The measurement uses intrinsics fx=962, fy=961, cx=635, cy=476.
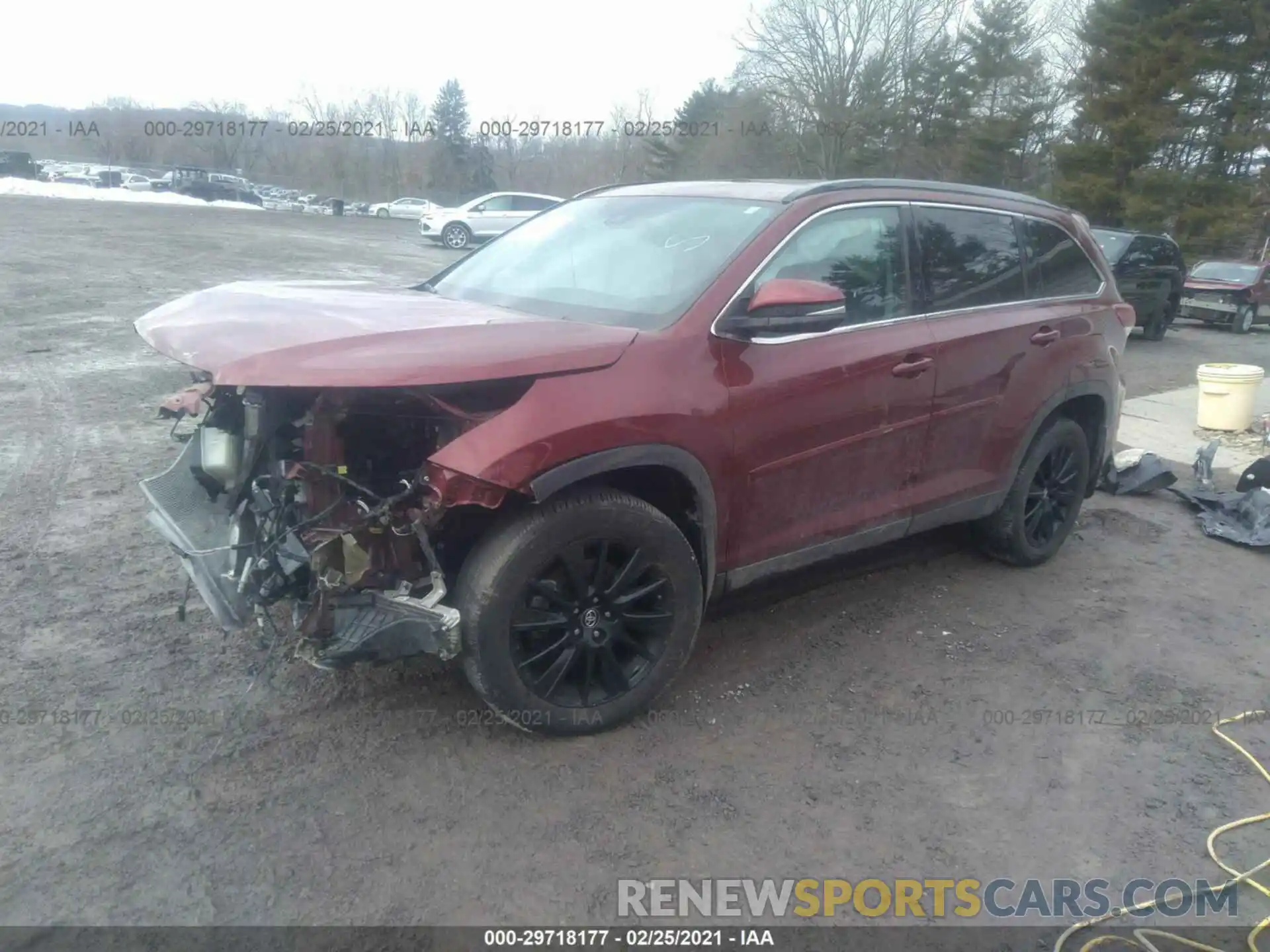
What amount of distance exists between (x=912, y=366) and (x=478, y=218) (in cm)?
2232

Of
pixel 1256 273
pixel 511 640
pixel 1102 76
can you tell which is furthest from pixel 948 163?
pixel 511 640

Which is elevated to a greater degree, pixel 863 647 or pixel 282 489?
pixel 282 489

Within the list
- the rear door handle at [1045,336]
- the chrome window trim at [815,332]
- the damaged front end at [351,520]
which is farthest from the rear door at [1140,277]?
the damaged front end at [351,520]

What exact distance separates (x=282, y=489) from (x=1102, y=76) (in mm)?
32430

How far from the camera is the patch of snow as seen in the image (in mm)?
34938

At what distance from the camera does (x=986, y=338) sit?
4434mm

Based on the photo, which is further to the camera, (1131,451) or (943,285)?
(1131,451)

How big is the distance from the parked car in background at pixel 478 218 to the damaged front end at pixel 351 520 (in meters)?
22.3

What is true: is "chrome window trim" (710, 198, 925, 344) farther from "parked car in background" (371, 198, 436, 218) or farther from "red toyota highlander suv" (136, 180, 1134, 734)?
"parked car in background" (371, 198, 436, 218)

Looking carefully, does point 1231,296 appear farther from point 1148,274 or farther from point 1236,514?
point 1236,514

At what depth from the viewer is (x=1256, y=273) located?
19500mm

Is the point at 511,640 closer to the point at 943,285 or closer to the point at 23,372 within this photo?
the point at 943,285

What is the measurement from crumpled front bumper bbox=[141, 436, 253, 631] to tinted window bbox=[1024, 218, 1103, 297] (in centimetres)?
387

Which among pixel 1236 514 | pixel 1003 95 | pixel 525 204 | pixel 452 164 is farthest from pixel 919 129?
pixel 1236 514
